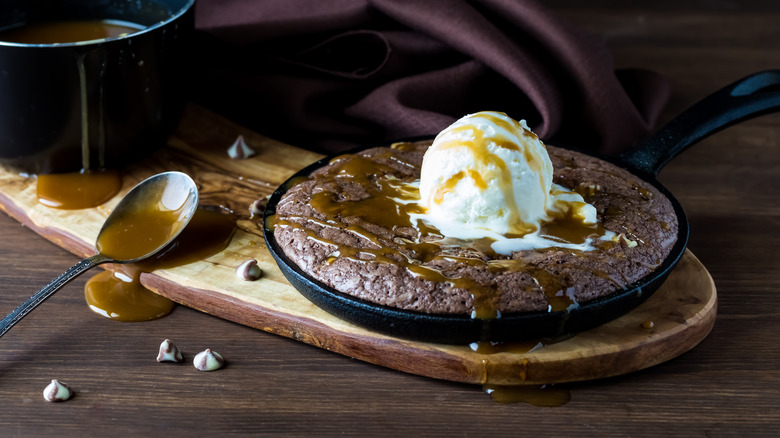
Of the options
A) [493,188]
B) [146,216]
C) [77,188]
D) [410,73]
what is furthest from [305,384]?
[410,73]

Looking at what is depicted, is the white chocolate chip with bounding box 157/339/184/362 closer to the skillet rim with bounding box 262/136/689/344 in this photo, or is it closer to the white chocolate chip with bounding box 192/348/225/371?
the white chocolate chip with bounding box 192/348/225/371

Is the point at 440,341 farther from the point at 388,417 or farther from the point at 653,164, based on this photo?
the point at 653,164

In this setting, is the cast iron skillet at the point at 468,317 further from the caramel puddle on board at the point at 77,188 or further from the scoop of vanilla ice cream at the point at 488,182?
the caramel puddle on board at the point at 77,188

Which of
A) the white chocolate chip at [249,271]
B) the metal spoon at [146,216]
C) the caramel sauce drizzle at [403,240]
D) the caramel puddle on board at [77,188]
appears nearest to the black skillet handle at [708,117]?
the caramel sauce drizzle at [403,240]

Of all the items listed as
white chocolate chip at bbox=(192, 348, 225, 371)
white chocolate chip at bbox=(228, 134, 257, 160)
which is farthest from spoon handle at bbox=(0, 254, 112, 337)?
white chocolate chip at bbox=(228, 134, 257, 160)

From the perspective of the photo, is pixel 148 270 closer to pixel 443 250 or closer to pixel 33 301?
pixel 33 301

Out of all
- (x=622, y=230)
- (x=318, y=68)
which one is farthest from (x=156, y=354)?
(x=318, y=68)
